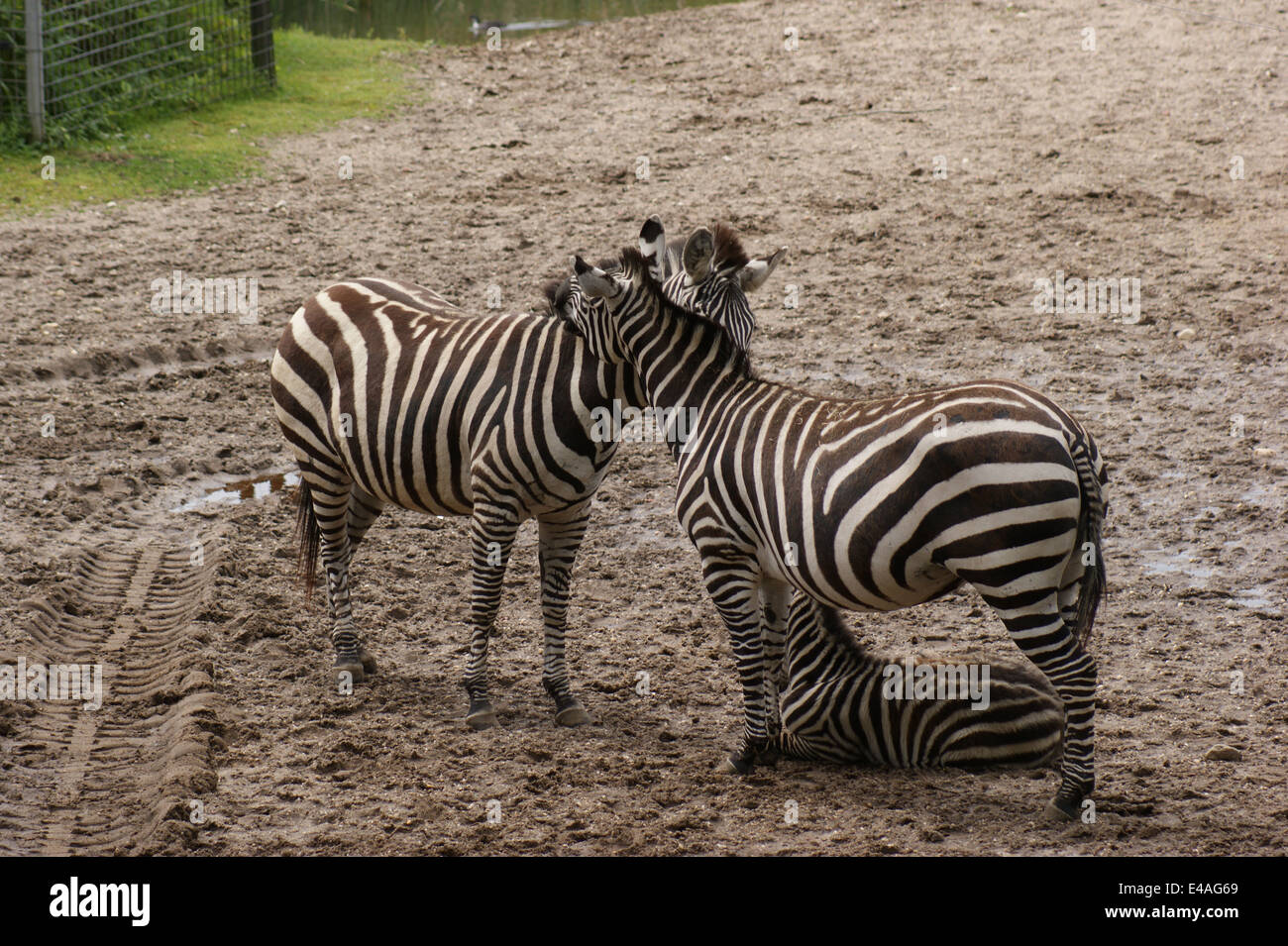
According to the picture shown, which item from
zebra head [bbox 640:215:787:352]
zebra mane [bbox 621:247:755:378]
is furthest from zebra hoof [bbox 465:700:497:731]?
zebra head [bbox 640:215:787:352]

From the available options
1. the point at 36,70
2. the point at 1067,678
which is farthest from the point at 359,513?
the point at 36,70

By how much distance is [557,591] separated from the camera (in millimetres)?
6652

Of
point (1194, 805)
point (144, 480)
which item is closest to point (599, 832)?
point (1194, 805)

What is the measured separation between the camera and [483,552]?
646 cm

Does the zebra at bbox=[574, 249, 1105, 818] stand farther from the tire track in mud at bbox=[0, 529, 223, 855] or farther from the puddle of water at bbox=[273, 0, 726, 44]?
the puddle of water at bbox=[273, 0, 726, 44]

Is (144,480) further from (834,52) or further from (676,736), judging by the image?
(834,52)

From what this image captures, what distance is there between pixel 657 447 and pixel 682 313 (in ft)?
12.0

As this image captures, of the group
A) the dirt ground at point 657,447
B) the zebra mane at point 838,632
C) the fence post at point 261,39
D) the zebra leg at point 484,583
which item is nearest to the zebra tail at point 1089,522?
the dirt ground at point 657,447

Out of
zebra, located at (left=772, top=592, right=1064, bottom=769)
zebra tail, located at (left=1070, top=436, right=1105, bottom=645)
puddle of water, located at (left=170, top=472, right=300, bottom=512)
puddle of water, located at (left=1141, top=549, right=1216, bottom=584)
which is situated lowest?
zebra, located at (left=772, top=592, right=1064, bottom=769)

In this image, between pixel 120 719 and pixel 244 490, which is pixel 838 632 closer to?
pixel 120 719

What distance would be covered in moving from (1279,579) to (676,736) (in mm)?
3466

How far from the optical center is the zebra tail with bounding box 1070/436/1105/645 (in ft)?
16.6

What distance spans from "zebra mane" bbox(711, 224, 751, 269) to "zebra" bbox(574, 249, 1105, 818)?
27cm

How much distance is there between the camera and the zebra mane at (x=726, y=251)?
6.07m
